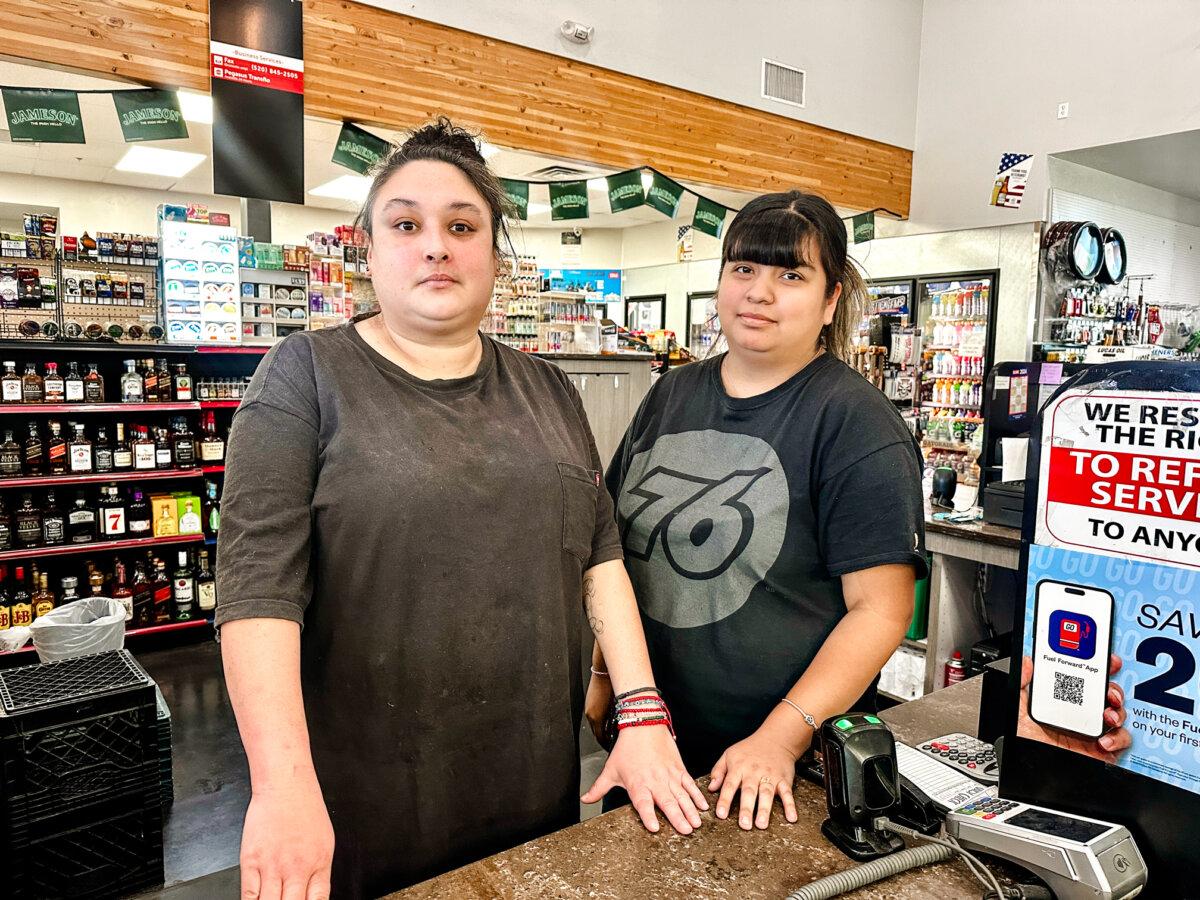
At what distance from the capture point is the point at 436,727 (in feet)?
3.84

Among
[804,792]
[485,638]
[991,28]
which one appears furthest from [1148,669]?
[991,28]

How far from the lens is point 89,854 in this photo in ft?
8.55

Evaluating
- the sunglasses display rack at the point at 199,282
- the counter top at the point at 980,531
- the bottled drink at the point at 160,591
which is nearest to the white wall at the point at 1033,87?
the counter top at the point at 980,531

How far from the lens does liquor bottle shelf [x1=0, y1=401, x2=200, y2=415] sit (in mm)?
4367

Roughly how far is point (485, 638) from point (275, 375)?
A: 48 centimetres

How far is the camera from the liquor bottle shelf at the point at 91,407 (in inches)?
172

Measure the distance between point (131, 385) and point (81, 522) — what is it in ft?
2.80

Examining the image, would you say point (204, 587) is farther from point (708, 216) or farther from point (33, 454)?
point (708, 216)

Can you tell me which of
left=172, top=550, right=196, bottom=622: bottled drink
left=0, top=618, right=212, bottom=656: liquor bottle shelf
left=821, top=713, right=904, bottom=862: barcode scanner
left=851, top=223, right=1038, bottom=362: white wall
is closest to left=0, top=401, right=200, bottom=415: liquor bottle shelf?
left=172, top=550, right=196, bottom=622: bottled drink

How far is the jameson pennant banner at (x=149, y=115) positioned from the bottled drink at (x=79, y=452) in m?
1.71

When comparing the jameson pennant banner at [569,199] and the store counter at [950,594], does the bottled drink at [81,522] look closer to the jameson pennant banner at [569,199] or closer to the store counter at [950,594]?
the jameson pennant banner at [569,199]

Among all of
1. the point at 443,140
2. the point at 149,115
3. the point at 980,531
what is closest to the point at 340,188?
the point at 149,115

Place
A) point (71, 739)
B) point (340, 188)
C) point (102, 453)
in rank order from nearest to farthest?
point (71, 739) → point (102, 453) → point (340, 188)

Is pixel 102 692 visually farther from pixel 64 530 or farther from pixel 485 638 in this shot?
pixel 64 530
